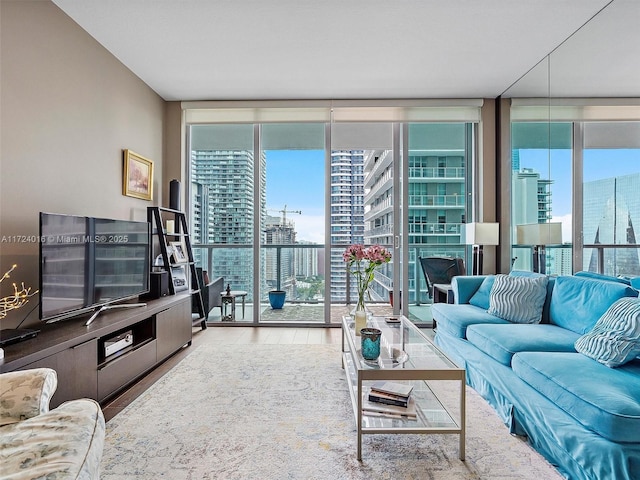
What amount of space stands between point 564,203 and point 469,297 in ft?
4.10

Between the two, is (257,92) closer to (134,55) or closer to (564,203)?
(134,55)

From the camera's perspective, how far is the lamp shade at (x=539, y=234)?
3428mm

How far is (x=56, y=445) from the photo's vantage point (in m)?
1.08

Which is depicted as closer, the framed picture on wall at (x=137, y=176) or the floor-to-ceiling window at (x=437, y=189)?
the framed picture on wall at (x=137, y=176)

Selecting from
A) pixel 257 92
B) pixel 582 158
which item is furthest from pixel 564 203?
pixel 257 92

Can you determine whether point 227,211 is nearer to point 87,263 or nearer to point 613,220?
point 87,263

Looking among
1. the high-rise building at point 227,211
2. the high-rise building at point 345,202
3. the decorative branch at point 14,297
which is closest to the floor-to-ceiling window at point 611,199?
the high-rise building at point 345,202

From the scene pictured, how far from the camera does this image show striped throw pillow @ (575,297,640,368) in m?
1.76

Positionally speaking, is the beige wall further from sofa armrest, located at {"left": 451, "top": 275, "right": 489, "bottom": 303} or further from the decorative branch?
sofa armrest, located at {"left": 451, "top": 275, "right": 489, "bottom": 303}

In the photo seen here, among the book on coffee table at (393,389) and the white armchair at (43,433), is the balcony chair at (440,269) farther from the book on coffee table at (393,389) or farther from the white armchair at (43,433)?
the white armchair at (43,433)

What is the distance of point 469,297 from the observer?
3.42 metres

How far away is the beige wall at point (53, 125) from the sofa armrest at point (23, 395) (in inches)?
49.4

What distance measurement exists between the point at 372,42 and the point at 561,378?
281 centimetres

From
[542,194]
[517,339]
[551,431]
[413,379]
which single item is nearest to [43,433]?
[413,379]
